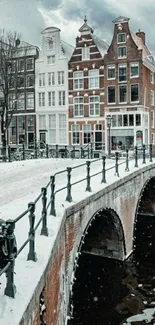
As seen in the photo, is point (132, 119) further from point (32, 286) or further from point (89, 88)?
point (32, 286)

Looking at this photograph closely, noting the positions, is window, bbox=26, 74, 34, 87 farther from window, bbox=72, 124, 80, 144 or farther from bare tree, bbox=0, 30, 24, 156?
bare tree, bbox=0, 30, 24, 156

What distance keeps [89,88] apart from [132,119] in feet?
16.8

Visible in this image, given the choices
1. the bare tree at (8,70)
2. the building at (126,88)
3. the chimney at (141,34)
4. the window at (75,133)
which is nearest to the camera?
the bare tree at (8,70)

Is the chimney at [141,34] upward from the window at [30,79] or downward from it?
upward

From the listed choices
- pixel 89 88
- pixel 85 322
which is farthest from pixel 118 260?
pixel 89 88

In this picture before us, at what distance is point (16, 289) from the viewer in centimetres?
396

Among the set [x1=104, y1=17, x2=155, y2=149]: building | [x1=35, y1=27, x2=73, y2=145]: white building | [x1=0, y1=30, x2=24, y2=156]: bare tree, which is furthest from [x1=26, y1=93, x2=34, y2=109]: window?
[x1=0, y1=30, x2=24, y2=156]: bare tree

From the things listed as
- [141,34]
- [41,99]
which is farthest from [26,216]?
[141,34]

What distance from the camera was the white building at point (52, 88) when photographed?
37.6 meters

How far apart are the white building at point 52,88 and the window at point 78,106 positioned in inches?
36.9

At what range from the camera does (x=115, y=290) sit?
428 inches

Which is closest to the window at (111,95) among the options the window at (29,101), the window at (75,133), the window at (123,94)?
the window at (123,94)

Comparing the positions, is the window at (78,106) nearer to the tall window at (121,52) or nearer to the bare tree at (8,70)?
the tall window at (121,52)

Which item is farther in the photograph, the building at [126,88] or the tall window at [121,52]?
the tall window at [121,52]
